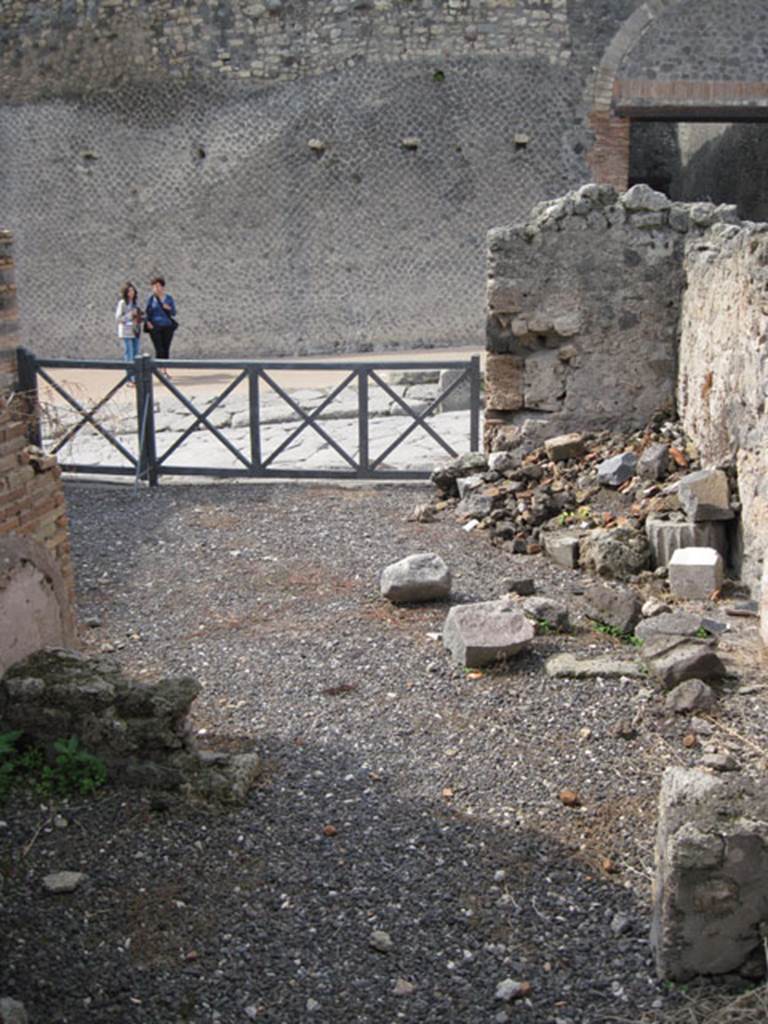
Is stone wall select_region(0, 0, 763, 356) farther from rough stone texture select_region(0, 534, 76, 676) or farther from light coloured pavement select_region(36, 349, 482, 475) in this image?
rough stone texture select_region(0, 534, 76, 676)

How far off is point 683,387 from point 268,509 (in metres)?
2.95

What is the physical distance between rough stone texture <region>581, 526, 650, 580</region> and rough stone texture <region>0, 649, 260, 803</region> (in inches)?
119

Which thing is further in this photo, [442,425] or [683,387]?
[442,425]

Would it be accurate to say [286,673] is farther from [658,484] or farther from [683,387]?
[683,387]

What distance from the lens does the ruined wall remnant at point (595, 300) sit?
8.28 metres

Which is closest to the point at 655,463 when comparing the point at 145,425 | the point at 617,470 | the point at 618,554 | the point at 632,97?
the point at 617,470

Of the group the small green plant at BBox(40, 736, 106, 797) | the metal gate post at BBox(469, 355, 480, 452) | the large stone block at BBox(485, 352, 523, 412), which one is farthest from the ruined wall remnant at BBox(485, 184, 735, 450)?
the small green plant at BBox(40, 736, 106, 797)

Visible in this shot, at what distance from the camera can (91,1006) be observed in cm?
301

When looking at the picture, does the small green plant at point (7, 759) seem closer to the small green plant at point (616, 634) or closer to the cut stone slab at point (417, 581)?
the cut stone slab at point (417, 581)

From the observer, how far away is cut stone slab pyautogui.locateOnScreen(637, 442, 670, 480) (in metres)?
7.36

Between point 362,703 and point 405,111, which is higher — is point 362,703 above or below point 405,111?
below

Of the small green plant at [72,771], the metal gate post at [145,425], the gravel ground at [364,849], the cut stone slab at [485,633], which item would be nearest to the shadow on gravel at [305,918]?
the gravel ground at [364,849]

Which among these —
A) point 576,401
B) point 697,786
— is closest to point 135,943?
point 697,786

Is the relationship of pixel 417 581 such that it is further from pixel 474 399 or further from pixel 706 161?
pixel 706 161
